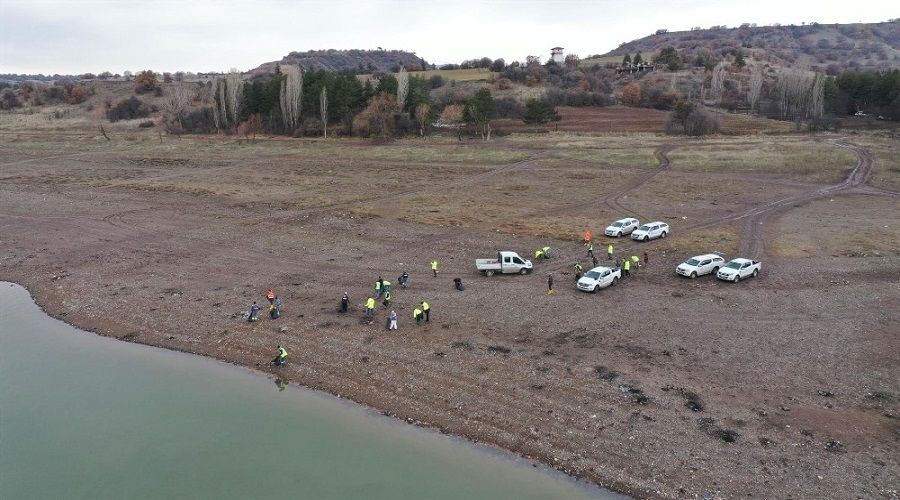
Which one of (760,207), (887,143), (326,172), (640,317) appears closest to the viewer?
(640,317)

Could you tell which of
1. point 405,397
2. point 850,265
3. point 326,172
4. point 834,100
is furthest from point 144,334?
point 834,100

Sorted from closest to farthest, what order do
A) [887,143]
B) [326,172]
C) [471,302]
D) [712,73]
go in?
[471,302], [326,172], [887,143], [712,73]

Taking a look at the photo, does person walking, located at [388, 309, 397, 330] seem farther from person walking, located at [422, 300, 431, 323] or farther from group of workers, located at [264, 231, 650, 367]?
person walking, located at [422, 300, 431, 323]

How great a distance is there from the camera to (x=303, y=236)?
46.8 meters

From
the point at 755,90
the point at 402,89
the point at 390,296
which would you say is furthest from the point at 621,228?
the point at 755,90

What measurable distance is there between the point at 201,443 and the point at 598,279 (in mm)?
21429

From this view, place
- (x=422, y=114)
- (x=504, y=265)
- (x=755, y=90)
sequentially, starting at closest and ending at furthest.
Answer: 1. (x=504, y=265)
2. (x=422, y=114)
3. (x=755, y=90)

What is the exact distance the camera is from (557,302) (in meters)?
32.8

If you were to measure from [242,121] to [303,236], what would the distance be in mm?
75831

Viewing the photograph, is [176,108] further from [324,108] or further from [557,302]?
[557,302]

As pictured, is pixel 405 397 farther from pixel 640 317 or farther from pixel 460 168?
pixel 460 168

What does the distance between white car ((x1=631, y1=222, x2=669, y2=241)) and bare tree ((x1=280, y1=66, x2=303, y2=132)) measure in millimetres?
76812

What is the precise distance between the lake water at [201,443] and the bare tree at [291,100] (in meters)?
82.2

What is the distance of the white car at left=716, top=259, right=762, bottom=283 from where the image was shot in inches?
1359
